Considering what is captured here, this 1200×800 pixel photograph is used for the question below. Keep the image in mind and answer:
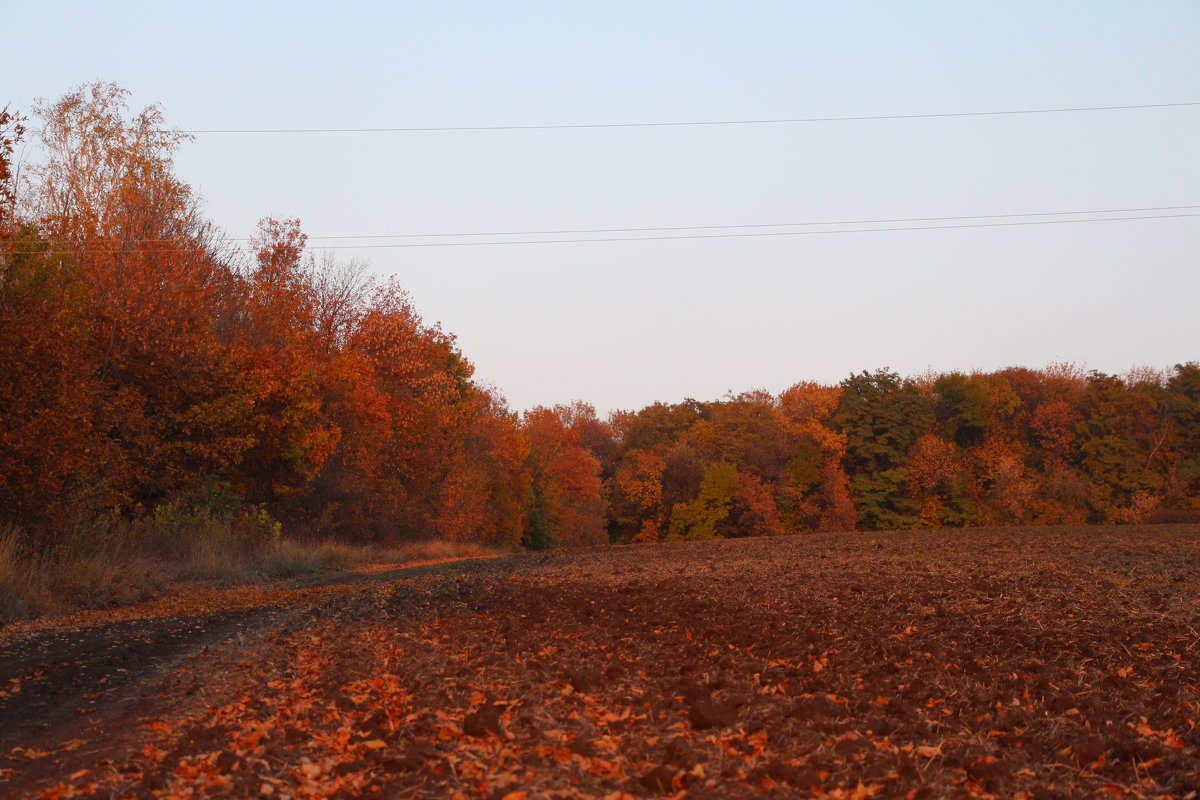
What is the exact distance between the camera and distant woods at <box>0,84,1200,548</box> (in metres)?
18.3

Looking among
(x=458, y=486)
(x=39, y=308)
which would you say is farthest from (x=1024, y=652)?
(x=458, y=486)

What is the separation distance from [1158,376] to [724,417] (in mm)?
30497

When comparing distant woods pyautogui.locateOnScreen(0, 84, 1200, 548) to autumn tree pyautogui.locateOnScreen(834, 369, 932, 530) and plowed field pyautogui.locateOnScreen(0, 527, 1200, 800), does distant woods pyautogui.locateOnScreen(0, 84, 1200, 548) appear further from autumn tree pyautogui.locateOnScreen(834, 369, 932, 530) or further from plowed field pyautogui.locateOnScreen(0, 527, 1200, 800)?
plowed field pyautogui.locateOnScreen(0, 527, 1200, 800)

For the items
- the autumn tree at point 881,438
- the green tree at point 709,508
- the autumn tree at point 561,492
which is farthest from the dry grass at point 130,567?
the autumn tree at point 881,438

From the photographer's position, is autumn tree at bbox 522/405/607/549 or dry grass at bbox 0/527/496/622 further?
autumn tree at bbox 522/405/607/549

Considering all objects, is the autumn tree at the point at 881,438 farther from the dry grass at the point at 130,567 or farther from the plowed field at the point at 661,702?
the plowed field at the point at 661,702

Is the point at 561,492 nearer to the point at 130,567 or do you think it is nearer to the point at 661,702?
the point at 130,567

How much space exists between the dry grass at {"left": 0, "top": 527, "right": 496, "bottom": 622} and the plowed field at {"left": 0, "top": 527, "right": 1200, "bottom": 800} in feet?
9.02

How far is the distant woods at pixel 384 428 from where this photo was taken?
1828 centimetres

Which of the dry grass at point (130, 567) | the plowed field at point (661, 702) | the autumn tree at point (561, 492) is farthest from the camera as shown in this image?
the autumn tree at point (561, 492)

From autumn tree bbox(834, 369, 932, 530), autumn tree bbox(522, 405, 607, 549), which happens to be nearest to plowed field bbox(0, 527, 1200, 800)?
autumn tree bbox(522, 405, 607, 549)

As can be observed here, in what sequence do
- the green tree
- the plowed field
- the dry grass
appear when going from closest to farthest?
the plowed field < the dry grass < the green tree

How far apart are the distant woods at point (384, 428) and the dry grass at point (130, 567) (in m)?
0.80

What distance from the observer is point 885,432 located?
212 ft
